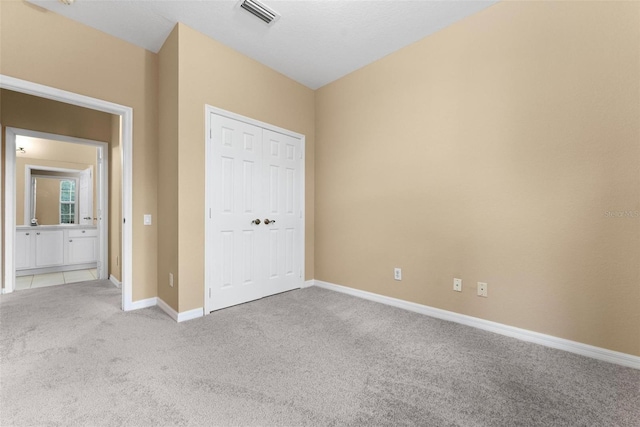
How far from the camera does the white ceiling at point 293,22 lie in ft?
7.59

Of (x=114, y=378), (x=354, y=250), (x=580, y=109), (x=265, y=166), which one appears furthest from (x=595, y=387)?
(x=265, y=166)

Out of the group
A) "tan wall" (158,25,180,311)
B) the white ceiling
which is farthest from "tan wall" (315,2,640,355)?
"tan wall" (158,25,180,311)

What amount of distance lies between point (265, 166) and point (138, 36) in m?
1.80

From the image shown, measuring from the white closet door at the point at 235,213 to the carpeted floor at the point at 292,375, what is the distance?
0.45 m

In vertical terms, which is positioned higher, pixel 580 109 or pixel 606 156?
pixel 580 109

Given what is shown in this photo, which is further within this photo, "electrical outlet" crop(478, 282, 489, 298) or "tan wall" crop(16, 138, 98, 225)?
"tan wall" crop(16, 138, 98, 225)

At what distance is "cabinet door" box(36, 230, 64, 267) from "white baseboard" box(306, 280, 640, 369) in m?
5.38

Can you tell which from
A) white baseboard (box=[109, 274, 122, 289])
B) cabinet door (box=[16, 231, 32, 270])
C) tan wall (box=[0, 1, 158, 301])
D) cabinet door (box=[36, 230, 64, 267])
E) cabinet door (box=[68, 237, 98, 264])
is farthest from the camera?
cabinet door (box=[68, 237, 98, 264])

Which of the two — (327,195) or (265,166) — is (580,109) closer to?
(327,195)

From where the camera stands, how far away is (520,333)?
2145 mm

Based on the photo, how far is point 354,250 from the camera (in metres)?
3.34

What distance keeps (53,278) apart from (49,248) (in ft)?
2.41

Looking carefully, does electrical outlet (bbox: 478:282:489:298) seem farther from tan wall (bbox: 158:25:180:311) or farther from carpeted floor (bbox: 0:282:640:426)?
tan wall (bbox: 158:25:180:311)

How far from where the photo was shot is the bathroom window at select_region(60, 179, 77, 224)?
5.55 metres
